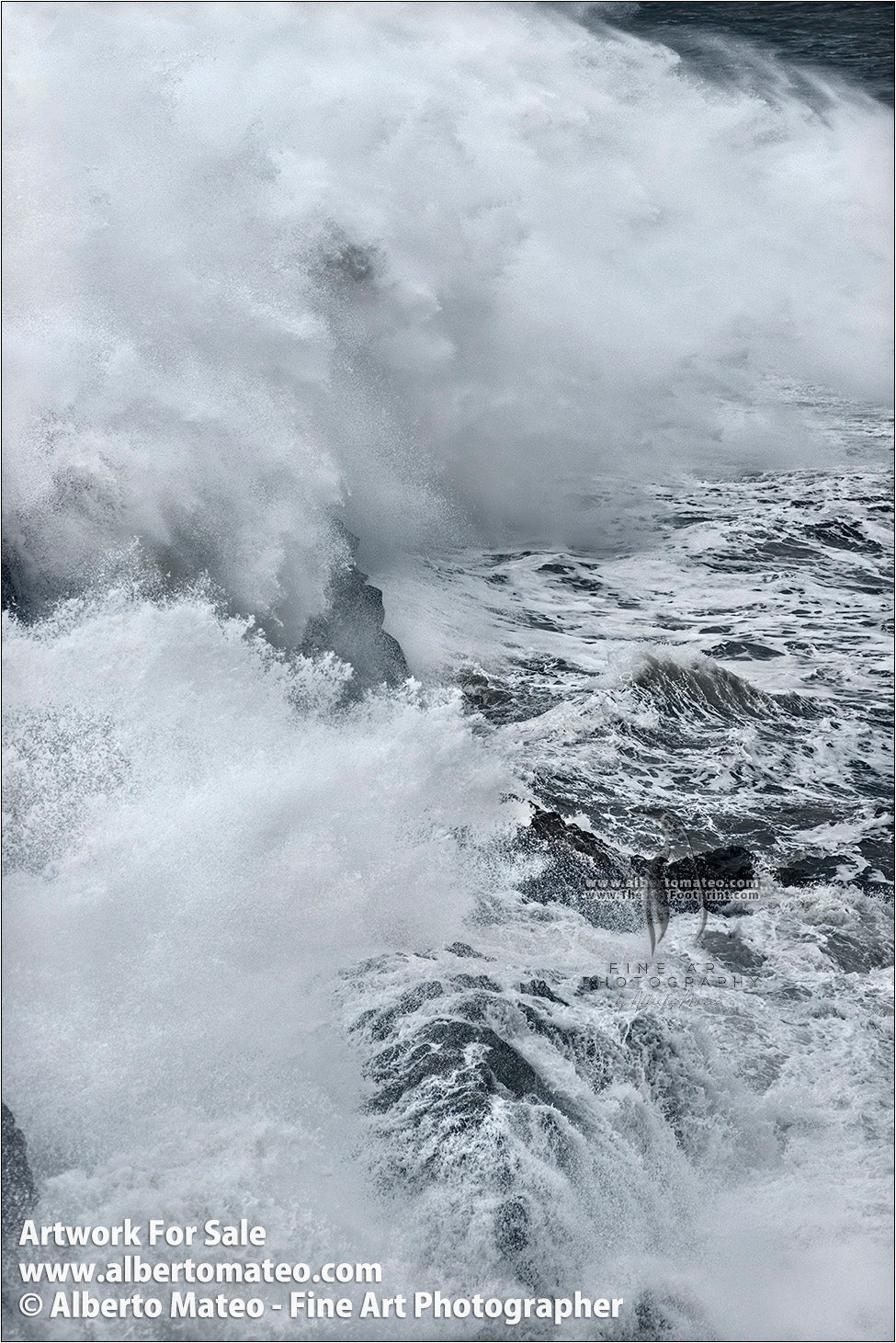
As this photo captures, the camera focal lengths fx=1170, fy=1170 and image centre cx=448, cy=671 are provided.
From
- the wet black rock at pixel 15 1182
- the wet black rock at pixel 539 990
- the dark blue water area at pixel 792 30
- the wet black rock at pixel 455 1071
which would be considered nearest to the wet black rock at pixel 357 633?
the wet black rock at pixel 539 990

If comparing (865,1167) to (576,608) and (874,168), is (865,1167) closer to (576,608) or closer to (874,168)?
(576,608)

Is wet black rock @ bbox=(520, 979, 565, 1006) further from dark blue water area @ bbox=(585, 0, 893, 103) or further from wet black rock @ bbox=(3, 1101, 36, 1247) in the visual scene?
dark blue water area @ bbox=(585, 0, 893, 103)

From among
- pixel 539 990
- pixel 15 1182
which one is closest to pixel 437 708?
pixel 539 990

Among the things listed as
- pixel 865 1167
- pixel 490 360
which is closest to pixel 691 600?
pixel 490 360

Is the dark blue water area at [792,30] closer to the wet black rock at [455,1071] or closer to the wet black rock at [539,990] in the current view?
the wet black rock at [539,990]

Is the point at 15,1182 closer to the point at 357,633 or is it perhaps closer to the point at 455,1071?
the point at 455,1071

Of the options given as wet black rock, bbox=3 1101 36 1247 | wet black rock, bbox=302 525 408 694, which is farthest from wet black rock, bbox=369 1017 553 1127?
wet black rock, bbox=302 525 408 694
